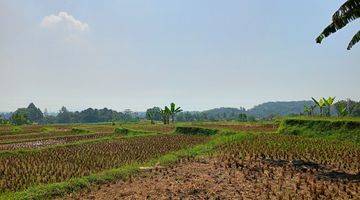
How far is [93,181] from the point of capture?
11844mm

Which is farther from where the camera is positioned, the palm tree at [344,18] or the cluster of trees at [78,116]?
the cluster of trees at [78,116]

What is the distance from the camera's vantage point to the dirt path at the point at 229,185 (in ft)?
30.7

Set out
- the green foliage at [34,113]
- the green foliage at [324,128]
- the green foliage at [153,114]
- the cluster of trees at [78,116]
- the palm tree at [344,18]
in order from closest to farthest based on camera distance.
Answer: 1. the palm tree at [344,18]
2. the green foliage at [324,128]
3. the green foliage at [153,114]
4. the cluster of trees at [78,116]
5. the green foliage at [34,113]

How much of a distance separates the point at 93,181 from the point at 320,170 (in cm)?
730

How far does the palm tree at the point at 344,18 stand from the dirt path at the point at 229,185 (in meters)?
4.60

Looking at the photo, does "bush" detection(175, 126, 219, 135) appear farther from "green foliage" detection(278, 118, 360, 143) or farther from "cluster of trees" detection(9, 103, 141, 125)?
"cluster of trees" detection(9, 103, 141, 125)

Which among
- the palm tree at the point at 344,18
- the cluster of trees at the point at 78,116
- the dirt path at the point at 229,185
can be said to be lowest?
the dirt path at the point at 229,185

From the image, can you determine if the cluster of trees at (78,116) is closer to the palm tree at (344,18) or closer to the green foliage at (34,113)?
the green foliage at (34,113)

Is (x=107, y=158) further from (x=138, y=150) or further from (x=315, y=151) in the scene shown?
(x=315, y=151)

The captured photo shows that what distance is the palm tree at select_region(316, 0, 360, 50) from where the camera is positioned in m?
11.1

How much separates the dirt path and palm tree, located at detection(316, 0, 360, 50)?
4604mm

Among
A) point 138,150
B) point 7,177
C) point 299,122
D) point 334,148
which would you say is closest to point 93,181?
point 7,177

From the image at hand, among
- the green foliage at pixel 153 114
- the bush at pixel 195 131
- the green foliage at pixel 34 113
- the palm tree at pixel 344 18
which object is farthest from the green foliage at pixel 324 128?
the green foliage at pixel 34 113

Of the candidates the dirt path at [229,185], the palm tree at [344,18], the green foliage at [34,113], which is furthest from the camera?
the green foliage at [34,113]
